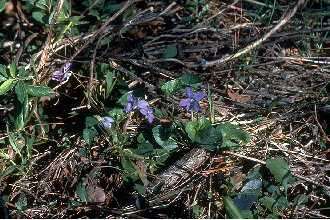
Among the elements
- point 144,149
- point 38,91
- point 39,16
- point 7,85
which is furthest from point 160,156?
point 39,16

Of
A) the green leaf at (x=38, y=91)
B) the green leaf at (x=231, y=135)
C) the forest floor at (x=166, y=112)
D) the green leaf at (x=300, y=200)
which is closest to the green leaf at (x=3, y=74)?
the forest floor at (x=166, y=112)

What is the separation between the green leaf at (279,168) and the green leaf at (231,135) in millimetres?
135

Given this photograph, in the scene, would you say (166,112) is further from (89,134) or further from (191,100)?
(89,134)

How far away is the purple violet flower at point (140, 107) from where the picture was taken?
7.24ft

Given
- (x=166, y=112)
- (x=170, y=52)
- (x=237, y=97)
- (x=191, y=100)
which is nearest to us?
(x=191, y=100)

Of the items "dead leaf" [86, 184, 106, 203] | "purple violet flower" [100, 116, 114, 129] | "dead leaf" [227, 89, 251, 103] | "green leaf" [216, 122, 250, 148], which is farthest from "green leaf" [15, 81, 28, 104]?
"dead leaf" [227, 89, 251, 103]

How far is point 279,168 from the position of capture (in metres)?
2.06

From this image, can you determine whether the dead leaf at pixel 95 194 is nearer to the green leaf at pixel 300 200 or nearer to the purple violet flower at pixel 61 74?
the purple violet flower at pixel 61 74

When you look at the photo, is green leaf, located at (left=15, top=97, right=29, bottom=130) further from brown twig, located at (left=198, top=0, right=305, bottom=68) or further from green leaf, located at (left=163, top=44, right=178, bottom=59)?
brown twig, located at (left=198, top=0, right=305, bottom=68)

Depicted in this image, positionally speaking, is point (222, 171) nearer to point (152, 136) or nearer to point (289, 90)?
point (152, 136)

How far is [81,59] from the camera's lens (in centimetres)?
250

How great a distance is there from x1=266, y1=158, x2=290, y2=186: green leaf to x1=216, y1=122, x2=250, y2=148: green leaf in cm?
14

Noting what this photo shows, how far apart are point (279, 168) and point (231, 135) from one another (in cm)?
23

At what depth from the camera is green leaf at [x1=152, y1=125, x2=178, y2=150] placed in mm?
2178
